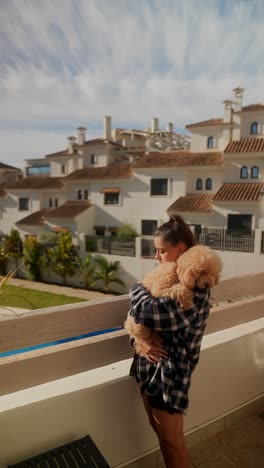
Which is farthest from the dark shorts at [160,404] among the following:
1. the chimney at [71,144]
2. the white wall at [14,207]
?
the chimney at [71,144]

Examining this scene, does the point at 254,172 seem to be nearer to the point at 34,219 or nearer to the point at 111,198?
the point at 111,198

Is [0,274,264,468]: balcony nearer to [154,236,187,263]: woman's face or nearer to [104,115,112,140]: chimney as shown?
[154,236,187,263]: woman's face

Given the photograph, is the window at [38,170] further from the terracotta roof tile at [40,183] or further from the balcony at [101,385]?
the balcony at [101,385]

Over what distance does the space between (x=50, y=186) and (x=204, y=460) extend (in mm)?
26837

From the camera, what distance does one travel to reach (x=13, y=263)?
22.5m

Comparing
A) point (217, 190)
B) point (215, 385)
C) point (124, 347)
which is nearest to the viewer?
point (124, 347)

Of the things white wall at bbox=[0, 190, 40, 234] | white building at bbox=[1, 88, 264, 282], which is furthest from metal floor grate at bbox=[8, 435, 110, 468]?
white wall at bbox=[0, 190, 40, 234]

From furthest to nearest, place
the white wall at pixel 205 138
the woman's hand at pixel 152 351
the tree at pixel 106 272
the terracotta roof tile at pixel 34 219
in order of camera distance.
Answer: the terracotta roof tile at pixel 34 219
the white wall at pixel 205 138
the tree at pixel 106 272
the woman's hand at pixel 152 351

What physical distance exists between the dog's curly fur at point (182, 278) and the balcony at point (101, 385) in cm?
34

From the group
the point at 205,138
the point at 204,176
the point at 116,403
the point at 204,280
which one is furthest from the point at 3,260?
the point at 204,280

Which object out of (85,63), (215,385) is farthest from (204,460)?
(85,63)

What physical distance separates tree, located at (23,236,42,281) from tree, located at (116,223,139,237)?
5.68 metres

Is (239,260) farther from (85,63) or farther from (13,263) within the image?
(13,263)

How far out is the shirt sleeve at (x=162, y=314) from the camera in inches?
59.7
